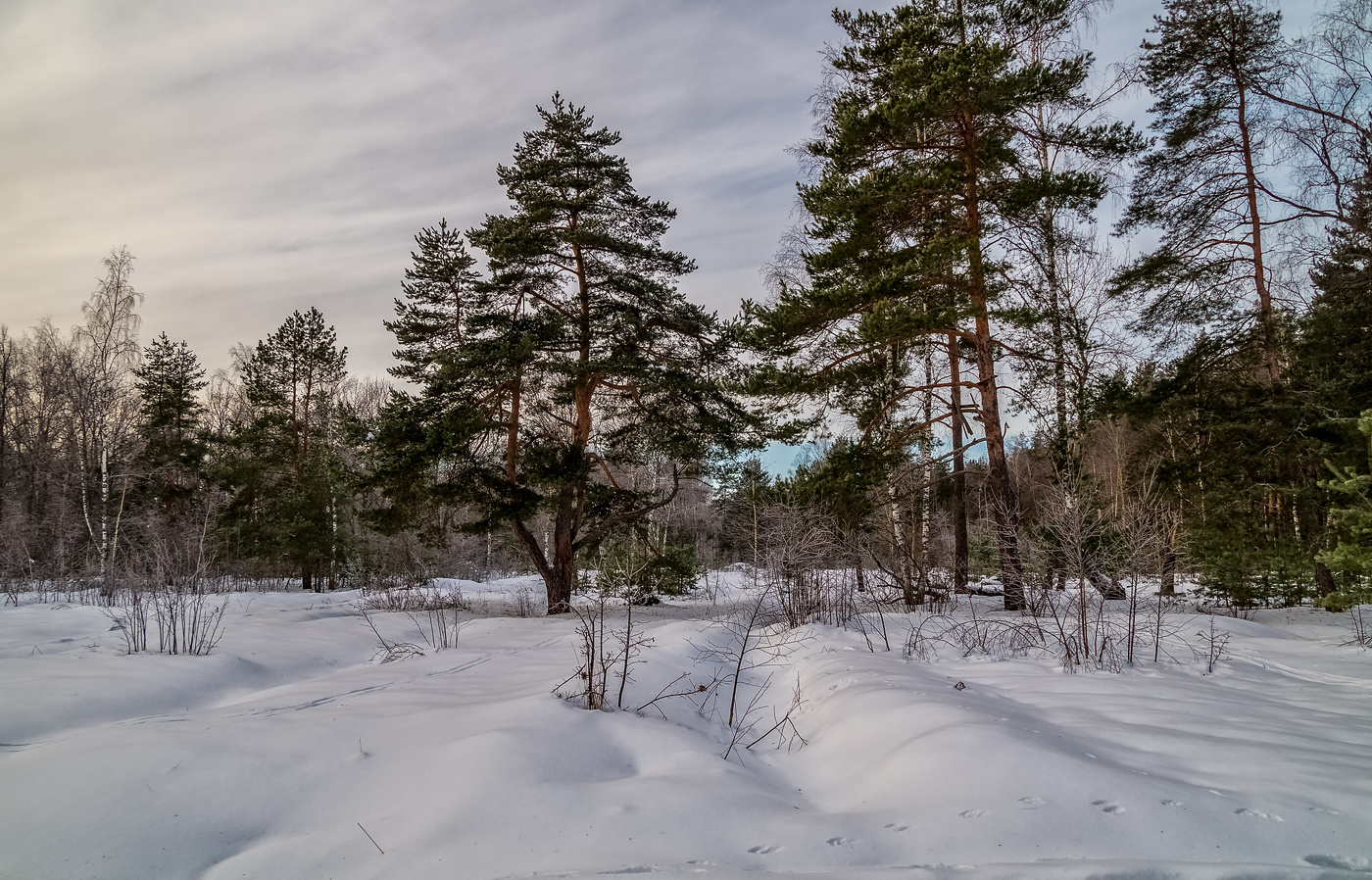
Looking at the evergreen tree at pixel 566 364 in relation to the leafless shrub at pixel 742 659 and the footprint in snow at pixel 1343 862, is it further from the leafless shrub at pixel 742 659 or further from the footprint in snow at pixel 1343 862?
the footprint in snow at pixel 1343 862

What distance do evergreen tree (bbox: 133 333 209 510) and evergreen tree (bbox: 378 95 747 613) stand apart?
48.0 ft

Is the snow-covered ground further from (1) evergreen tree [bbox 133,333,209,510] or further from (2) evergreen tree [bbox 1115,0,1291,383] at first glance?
(1) evergreen tree [bbox 133,333,209,510]

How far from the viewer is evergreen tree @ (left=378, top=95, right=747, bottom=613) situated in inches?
446

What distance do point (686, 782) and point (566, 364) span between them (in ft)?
29.9

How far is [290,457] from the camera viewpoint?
19312mm

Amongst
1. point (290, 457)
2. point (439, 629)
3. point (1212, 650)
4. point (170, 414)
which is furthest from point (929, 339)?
point (170, 414)

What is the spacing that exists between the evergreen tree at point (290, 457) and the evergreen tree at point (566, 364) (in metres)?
7.81

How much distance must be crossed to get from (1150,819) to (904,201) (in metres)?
9.24

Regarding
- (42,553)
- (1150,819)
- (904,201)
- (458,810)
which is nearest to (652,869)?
(458,810)

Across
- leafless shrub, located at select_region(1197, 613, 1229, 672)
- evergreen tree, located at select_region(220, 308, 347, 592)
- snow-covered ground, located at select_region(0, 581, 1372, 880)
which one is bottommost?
leafless shrub, located at select_region(1197, 613, 1229, 672)

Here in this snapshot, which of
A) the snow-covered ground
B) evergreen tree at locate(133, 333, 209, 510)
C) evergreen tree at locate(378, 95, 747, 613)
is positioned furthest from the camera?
evergreen tree at locate(133, 333, 209, 510)

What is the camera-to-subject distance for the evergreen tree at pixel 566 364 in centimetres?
1132

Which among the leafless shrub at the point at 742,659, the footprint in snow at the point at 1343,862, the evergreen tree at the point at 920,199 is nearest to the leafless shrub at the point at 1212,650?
the evergreen tree at the point at 920,199

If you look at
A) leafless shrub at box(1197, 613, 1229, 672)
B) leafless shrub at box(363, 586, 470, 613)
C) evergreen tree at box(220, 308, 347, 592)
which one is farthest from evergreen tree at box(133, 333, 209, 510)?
leafless shrub at box(1197, 613, 1229, 672)
